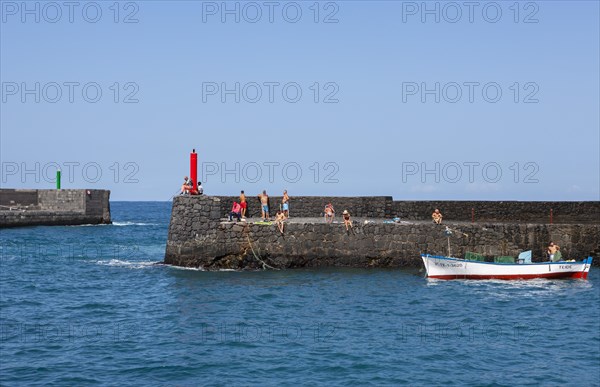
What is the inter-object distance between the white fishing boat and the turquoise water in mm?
431

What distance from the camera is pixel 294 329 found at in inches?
698

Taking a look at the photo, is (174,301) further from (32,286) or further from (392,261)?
(392,261)

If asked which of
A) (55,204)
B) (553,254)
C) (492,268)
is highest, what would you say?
(55,204)

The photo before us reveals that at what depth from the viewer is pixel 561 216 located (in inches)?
1286

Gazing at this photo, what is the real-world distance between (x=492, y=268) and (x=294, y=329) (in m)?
11.1

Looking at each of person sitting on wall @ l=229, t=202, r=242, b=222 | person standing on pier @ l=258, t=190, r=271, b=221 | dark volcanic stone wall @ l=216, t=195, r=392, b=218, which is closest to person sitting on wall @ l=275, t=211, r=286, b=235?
person sitting on wall @ l=229, t=202, r=242, b=222

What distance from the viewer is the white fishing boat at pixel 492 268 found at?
26109 millimetres

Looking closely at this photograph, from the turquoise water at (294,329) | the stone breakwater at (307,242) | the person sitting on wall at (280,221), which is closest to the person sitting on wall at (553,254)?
the turquoise water at (294,329)

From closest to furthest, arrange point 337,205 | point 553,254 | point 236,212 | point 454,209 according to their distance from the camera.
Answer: point 553,254 < point 236,212 < point 337,205 < point 454,209

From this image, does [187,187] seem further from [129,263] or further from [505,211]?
[505,211]

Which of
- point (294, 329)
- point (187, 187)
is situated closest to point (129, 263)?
point (187, 187)

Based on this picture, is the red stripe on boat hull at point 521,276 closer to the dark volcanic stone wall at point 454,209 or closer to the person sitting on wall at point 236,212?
the dark volcanic stone wall at point 454,209

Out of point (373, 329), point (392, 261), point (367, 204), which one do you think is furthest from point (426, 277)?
point (373, 329)

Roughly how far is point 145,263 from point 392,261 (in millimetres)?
11649
